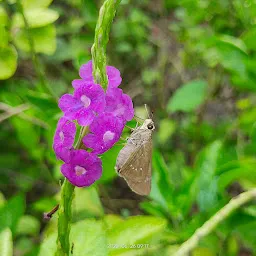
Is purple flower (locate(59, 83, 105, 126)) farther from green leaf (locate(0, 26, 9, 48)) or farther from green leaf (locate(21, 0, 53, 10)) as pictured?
green leaf (locate(21, 0, 53, 10))

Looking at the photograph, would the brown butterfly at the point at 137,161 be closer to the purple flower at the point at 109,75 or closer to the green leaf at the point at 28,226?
the purple flower at the point at 109,75

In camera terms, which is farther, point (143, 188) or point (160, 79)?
point (160, 79)

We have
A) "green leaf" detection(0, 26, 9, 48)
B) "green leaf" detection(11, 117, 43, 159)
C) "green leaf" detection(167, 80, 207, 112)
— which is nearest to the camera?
"green leaf" detection(0, 26, 9, 48)

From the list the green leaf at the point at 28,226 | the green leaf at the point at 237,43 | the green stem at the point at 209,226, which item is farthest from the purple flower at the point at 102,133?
the green leaf at the point at 28,226

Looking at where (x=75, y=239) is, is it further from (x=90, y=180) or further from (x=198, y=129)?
(x=198, y=129)

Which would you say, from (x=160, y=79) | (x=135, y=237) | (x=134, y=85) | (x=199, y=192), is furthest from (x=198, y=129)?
(x=135, y=237)

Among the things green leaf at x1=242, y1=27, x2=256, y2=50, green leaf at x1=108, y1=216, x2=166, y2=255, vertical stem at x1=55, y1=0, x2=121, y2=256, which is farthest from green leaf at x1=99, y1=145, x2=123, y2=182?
green leaf at x1=242, y1=27, x2=256, y2=50
